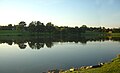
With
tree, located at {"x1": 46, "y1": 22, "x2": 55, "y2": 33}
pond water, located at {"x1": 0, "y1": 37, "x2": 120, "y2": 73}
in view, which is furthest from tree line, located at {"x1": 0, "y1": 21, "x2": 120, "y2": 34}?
pond water, located at {"x1": 0, "y1": 37, "x2": 120, "y2": 73}

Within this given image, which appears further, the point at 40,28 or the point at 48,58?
the point at 40,28

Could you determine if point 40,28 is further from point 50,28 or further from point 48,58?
point 48,58

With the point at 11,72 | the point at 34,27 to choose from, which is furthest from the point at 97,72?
the point at 34,27

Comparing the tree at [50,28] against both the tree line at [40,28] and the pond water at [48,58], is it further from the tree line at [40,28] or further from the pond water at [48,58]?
the pond water at [48,58]

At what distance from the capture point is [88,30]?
600 ft

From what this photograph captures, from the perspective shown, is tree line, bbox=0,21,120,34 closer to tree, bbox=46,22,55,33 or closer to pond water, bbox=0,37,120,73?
tree, bbox=46,22,55,33

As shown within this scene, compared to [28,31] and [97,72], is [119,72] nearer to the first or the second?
[97,72]

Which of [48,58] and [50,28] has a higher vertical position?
[50,28]

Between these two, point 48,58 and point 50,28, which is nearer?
point 48,58

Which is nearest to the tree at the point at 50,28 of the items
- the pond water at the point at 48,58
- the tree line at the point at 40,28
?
the tree line at the point at 40,28

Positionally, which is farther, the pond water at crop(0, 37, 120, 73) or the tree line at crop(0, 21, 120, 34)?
the tree line at crop(0, 21, 120, 34)

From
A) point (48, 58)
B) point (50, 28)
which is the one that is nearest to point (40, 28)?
point (50, 28)

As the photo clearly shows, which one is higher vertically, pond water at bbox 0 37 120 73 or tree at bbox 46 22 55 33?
tree at bbox 46 22 55 33

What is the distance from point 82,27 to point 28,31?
50.6 m
